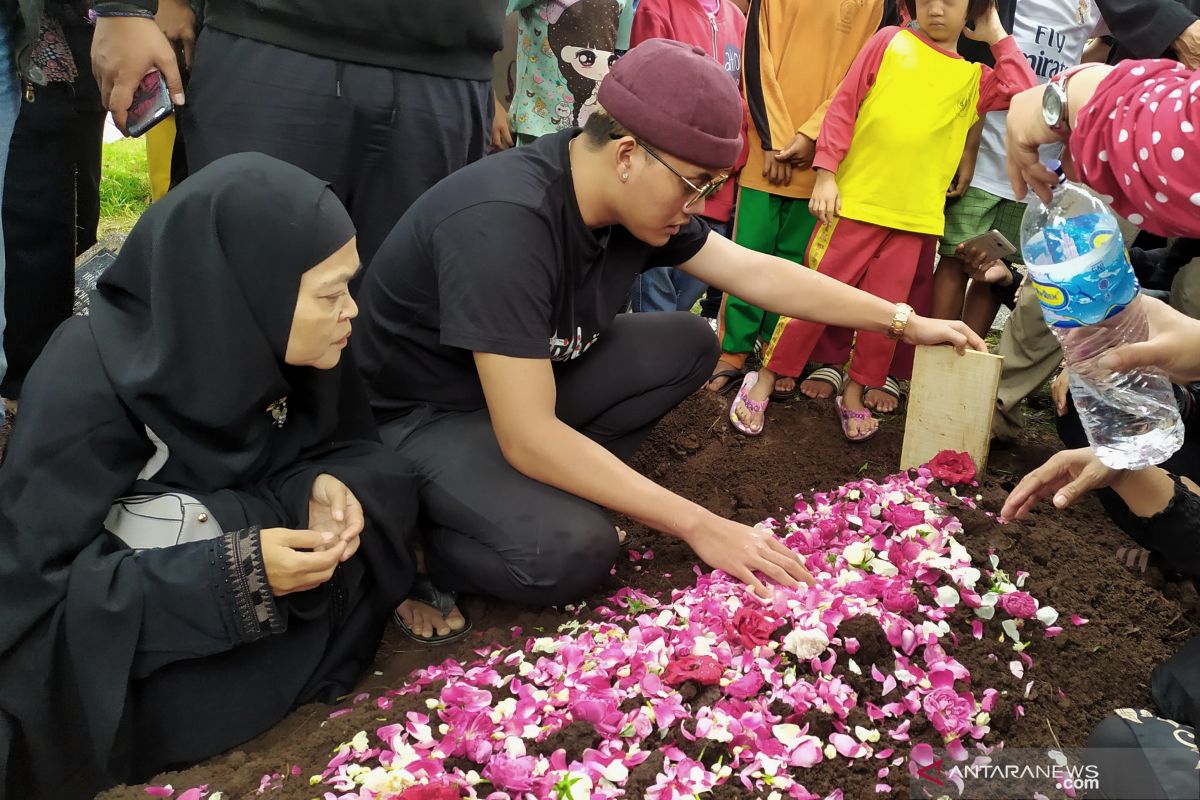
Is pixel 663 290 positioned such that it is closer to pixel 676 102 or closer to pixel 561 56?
pixel 561 56

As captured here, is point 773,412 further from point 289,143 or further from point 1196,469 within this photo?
point 289,143

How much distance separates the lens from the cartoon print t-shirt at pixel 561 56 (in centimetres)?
379

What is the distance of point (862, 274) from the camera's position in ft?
12.1

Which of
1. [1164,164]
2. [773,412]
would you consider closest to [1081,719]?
[1164,164]

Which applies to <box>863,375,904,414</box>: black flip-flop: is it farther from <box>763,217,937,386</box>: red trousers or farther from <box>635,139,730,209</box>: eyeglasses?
<box>635,139,730,209</box>: eyeglasses

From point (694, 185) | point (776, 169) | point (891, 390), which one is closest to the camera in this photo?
point (694, 185)

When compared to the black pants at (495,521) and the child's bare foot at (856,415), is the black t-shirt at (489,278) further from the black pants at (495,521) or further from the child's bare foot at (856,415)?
the child's bare foot at (856,415)

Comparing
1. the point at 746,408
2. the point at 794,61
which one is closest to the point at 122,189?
the point at 794,61

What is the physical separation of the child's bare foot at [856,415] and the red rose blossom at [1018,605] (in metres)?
1.36

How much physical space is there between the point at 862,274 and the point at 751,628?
1995 mm

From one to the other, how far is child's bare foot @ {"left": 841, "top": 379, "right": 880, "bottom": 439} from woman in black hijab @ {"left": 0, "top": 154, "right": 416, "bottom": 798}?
2.07m

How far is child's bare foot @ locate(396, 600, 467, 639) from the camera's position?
8.59 feet

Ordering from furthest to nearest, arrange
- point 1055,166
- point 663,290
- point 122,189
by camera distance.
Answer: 1. point 122,189
2. point 663,290
3. point 1055,166

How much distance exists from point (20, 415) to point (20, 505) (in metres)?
0.19
